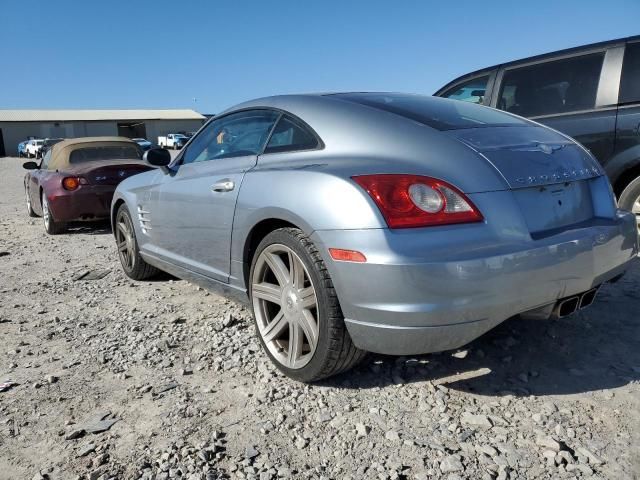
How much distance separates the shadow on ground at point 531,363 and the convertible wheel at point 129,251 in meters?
2.56

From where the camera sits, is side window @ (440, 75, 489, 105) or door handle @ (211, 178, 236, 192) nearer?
door handle @ (211, 178, 236, 192)

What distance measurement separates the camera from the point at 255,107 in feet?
11.2

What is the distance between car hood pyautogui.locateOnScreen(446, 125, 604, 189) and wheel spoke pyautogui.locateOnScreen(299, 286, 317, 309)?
99cm

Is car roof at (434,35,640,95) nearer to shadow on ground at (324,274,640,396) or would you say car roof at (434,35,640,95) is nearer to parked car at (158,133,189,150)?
shadow on ground at (324,274,640,396)

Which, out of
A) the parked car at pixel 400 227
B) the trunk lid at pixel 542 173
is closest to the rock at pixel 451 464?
the parked car at pixel 400 227

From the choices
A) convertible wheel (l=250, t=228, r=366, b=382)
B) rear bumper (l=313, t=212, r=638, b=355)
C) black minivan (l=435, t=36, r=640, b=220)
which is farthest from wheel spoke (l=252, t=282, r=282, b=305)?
black minivan (l=435, t=36, r=640, b=220)

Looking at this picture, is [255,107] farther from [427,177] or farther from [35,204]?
[35,204]

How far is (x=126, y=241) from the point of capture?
4.86 meters

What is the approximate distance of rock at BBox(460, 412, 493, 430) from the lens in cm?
228

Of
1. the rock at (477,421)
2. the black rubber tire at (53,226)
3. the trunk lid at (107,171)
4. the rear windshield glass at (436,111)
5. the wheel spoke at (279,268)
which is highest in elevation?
the rear windshield glass at (436,111)

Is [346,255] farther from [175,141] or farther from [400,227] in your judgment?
[175,141]

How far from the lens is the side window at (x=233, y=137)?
3225 millimetres

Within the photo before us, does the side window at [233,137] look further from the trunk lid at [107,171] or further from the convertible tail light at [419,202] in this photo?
the trunk lid at [107,171]

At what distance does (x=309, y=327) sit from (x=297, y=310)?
11 centimetres
